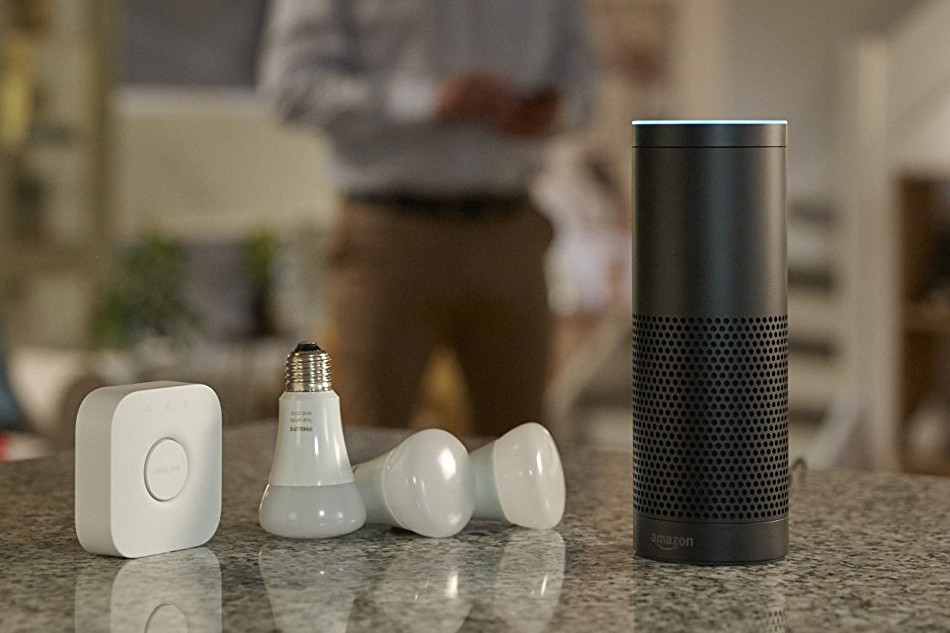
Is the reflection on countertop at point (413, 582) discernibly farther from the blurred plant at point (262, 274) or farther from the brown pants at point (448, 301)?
the blurred plant at point (262, 274)

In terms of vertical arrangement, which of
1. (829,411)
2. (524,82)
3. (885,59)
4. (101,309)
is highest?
(885,59)

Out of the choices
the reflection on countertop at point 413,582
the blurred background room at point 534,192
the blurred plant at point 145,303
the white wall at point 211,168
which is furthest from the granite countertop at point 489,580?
the white wall at point 211,168

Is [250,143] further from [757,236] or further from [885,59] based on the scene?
[757,236]

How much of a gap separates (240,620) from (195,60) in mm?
4776

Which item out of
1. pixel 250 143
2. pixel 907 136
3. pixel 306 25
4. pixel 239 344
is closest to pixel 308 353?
pixel 306 25

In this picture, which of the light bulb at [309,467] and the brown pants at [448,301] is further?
the brown pants at [448,301]

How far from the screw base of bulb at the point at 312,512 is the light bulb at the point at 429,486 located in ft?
0.08

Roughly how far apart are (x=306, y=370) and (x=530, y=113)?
1693mm

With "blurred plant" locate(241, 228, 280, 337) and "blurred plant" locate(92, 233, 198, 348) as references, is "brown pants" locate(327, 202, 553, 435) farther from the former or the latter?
"blurred plant" locate(241, 228, 280, 337)

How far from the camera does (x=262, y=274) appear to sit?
17.1 feet

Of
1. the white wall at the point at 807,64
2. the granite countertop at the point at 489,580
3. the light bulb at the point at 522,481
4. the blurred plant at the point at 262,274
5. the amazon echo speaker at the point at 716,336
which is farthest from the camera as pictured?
the white wall at the point at 807,64

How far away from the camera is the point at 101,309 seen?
15.9 ft

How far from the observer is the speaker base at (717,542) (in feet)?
2.77

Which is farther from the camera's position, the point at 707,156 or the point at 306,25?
the point at 306,25
